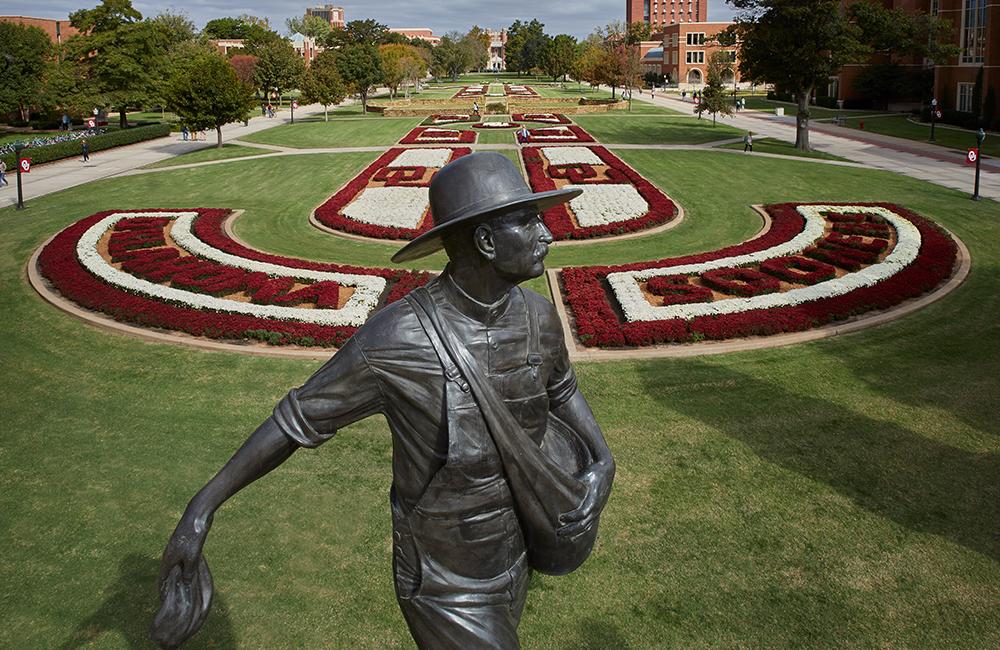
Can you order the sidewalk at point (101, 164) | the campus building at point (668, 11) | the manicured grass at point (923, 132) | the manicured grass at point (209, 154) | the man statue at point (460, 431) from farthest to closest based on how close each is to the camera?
the campus building at point (668, 11) < the manicured grass at point (923, 132) < the manicured grass at point (209, 154) < the sidewalk at point (101, 164) < the man statue at point (460, 431)

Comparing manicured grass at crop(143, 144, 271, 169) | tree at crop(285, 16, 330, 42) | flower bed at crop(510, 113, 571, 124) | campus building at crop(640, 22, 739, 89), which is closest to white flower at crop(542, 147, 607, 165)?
manicured grass at crop(143, 144, 271, 169)

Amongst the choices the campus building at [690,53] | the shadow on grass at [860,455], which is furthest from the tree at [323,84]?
the campus building at [690,53]

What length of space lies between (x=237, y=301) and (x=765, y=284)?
9.66 meters

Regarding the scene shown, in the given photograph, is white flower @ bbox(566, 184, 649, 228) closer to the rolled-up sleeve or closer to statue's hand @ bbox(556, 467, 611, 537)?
statue's hand @ bbox(556, 467, 611, 537)

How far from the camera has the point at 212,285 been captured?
15383 millimetres

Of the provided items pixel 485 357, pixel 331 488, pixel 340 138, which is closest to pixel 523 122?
pixel 340 138

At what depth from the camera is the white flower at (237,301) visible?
13.6m

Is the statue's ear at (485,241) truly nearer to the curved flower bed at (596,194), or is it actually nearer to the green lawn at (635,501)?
the green lawn at (635,501)

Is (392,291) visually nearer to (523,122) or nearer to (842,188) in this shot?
(842,188)

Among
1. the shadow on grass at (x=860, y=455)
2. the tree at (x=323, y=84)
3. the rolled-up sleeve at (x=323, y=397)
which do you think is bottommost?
the shadow on grass at (x=860, y=455)

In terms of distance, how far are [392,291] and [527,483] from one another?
39.8ft

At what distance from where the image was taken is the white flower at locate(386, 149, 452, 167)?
31859 mm

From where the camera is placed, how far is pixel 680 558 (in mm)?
7117

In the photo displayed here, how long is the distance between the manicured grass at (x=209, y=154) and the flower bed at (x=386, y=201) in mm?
7540
